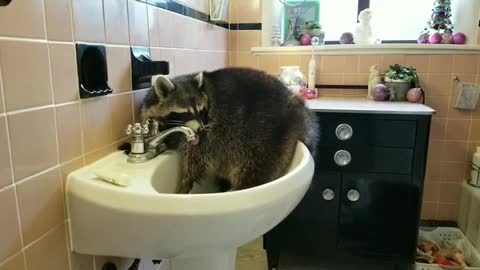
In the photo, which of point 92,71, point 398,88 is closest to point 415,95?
point 398,88

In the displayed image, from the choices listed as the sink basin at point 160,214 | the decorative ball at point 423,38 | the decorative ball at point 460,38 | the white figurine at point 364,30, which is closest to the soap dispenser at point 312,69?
the white figurine at point 364,30

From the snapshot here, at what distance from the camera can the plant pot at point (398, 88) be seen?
1.89 m

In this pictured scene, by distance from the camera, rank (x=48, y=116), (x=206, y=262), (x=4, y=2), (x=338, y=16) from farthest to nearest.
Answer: (x=338, y=16), (x=206, y=262), (x=48, y=116), (x=4, y=2)

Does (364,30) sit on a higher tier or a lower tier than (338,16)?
lower

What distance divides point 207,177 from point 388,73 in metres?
1.31

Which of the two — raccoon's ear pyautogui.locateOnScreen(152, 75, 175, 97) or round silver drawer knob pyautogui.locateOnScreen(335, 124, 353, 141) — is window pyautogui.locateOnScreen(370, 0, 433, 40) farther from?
raccoon's ear pyautogui.locateOnScreen(152, 75, 175, 97)

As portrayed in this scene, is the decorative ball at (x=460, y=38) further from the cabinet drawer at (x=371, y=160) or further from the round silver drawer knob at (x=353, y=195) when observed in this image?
the round silver drawer knob at (x=353, y=195)

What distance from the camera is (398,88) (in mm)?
1896

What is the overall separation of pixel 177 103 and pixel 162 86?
6 centimetres

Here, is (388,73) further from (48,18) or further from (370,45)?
(48,18)

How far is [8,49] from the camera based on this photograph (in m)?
0.59

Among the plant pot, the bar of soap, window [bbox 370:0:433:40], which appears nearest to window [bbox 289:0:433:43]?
window [bbox 370:0:433:40]

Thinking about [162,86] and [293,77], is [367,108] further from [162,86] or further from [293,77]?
[162,86]

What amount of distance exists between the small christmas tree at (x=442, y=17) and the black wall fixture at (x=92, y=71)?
1816 millimetres
